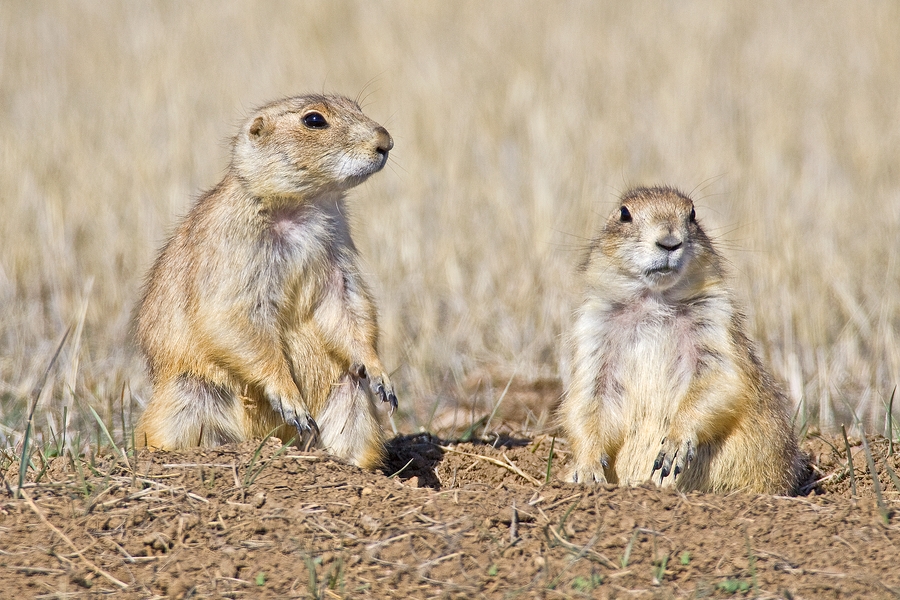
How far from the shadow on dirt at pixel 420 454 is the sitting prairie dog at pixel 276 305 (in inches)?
11.5

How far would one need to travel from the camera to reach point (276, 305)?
17.3 ft

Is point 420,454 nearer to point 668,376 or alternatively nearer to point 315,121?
point 668,376

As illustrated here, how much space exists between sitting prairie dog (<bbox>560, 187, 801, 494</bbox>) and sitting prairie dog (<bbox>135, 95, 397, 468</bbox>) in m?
1.07

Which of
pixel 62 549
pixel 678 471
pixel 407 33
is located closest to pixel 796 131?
pixel 407 33

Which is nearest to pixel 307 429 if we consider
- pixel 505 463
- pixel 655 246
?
pixel 505 463

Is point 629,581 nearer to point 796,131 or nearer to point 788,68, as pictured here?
point 796,131

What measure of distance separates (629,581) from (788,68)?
9.94 meters

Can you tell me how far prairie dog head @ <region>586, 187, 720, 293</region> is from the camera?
195 inches

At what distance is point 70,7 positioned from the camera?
14562 mm

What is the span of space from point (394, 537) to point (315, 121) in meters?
2.42

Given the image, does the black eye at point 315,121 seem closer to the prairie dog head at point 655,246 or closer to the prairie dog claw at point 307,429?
the prairie dog claw at point 307,429

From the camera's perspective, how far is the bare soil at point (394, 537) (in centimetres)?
343

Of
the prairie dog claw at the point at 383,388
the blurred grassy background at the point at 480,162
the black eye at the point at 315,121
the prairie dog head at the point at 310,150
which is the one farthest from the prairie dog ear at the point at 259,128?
the blurred grassy background at the point at 480,162

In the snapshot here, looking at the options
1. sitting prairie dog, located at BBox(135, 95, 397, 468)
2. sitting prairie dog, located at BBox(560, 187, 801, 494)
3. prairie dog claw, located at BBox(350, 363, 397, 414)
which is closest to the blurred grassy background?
sitting prairie dog, located at BBox(135, 95, 397, 468)
